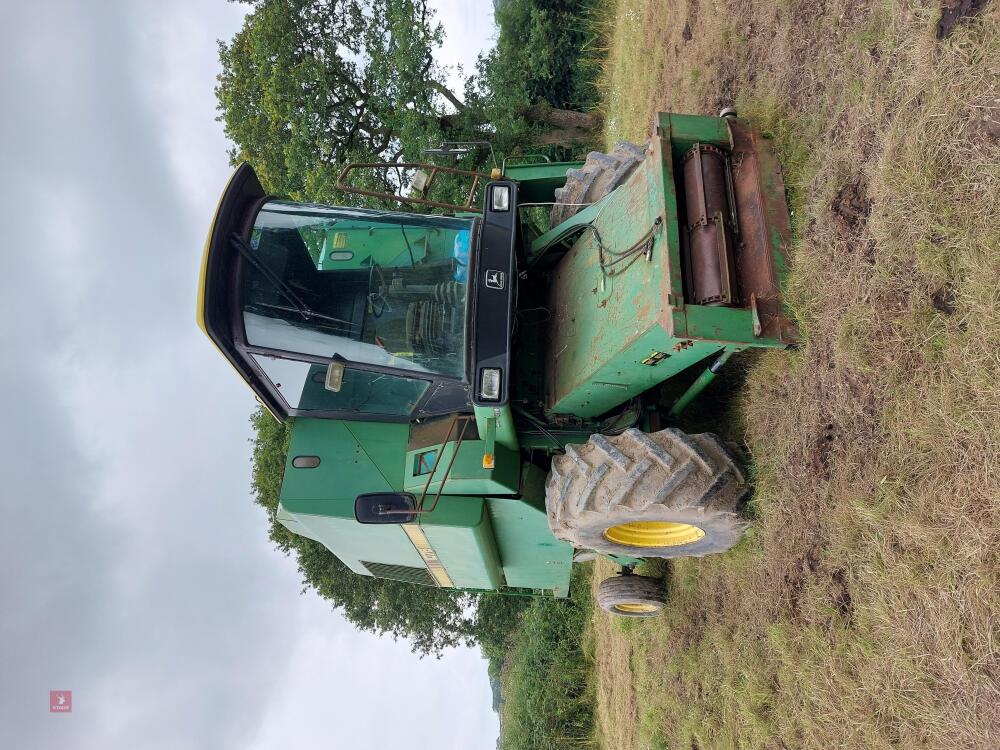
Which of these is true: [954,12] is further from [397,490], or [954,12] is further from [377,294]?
[397,490]

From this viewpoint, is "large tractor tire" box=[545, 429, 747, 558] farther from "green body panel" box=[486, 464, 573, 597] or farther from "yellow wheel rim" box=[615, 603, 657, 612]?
"yellow wheel rim" box=[615, 603, 657, 612]

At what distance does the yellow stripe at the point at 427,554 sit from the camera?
4496mm

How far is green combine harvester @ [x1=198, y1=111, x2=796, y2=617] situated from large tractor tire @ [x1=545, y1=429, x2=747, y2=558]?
0.04ft

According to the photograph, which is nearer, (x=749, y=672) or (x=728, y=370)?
(x=749, y=672)

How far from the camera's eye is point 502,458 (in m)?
4.16

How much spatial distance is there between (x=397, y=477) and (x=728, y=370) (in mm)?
2280

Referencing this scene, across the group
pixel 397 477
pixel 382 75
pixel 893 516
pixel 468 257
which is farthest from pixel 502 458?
pixel 382 75

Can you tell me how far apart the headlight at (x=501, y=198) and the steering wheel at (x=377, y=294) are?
856mm

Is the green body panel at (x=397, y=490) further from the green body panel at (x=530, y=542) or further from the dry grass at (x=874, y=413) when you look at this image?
the dry grass at (x=874, y=413)

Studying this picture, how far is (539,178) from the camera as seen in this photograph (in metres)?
5.18

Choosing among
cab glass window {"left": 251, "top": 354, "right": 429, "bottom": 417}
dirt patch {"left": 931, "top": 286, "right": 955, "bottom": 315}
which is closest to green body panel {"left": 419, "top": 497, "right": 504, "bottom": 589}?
cab glass window {"left": 251, "top": 354, "right": 429, "bottom": 417}

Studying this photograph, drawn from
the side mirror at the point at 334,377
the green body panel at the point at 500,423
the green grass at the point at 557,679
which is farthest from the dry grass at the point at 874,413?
the green grass at the point at 557,679

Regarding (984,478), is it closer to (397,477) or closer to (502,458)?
(502,458)

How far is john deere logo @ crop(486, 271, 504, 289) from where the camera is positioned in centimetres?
374
